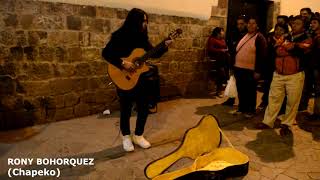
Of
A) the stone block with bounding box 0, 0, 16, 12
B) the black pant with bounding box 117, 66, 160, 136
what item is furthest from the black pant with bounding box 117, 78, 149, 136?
the stone block with bounding box 0, 0, 16, 12

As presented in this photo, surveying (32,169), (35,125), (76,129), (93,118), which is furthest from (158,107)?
(32,169)

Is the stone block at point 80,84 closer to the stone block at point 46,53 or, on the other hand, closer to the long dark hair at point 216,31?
the stone block at point 46,53

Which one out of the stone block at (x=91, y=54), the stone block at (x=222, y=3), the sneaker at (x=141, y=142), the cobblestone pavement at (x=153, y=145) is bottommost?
the cobblestone pavement at (x=153, y=145)

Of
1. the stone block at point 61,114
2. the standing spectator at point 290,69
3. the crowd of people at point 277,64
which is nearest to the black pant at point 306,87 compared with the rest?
the crowd of people at point 277,64

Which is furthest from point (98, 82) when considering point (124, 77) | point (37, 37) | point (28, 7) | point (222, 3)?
point (222, 3)

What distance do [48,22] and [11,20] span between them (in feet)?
1.87

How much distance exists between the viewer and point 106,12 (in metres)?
6.14

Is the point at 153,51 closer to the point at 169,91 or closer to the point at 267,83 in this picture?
the point at 267,83

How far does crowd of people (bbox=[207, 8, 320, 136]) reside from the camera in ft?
16.3

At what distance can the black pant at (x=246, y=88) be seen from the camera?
20.0 ft

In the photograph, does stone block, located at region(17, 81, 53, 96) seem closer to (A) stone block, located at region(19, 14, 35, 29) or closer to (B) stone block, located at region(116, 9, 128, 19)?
(A) stone block, located at region(19, 14, 35, 29)

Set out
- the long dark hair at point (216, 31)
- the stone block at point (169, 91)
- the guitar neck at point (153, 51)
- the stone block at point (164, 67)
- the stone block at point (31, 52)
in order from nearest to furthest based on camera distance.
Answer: the guitar neck at point (153, 51)
the stone block at point (31, 52)
the stone block at point (164, 67)
the stone block at point (169, 91)
the long dark hair at point (216, 31)

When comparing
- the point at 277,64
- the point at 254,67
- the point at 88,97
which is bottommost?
the point at 88,97

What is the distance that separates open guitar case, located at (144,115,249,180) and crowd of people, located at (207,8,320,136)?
1.55 meters
